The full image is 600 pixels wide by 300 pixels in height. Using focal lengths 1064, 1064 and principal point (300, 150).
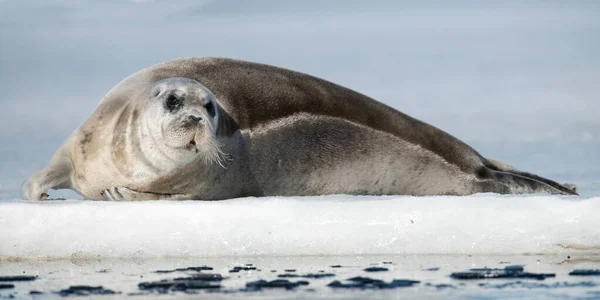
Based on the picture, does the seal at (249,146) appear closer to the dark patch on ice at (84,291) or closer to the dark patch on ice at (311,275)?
the dark patch on ice at (311,275)

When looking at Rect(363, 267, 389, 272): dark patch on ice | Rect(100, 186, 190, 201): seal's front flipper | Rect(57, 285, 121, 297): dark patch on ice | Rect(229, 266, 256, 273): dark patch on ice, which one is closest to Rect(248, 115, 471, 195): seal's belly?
Rect(100, 186, 190, 201): seal's front flipper

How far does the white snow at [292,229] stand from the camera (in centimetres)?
732

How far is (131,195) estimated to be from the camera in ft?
27.4

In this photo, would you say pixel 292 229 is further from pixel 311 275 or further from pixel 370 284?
pixel 370 284

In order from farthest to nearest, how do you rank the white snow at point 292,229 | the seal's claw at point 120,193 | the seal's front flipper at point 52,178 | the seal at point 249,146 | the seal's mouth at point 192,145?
the seal's front flipper at point 52,178
the seal's claw at point 120,193
the seal at point 249,146
the seal's mouth at point 192,145
the white snow at point 292,229

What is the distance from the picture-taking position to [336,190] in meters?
9.12

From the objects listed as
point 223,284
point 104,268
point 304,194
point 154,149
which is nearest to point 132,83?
point 154,149

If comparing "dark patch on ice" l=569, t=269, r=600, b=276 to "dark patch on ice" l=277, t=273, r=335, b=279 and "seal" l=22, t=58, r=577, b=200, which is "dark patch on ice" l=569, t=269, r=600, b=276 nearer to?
"dark patch on ice" l=277, t=273, r=335, b=279

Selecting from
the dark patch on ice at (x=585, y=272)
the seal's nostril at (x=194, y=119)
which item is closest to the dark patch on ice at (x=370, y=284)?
the dark patch on ice at (x=585, y=272)

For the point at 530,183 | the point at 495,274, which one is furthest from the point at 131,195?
the point at 530,183

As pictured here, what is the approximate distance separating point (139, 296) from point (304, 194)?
11.2ft

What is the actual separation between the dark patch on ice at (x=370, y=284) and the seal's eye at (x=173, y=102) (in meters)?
2.40

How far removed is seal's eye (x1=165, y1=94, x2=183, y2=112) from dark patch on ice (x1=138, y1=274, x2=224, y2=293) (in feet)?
6.48

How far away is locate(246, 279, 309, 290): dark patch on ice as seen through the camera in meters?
5.95
